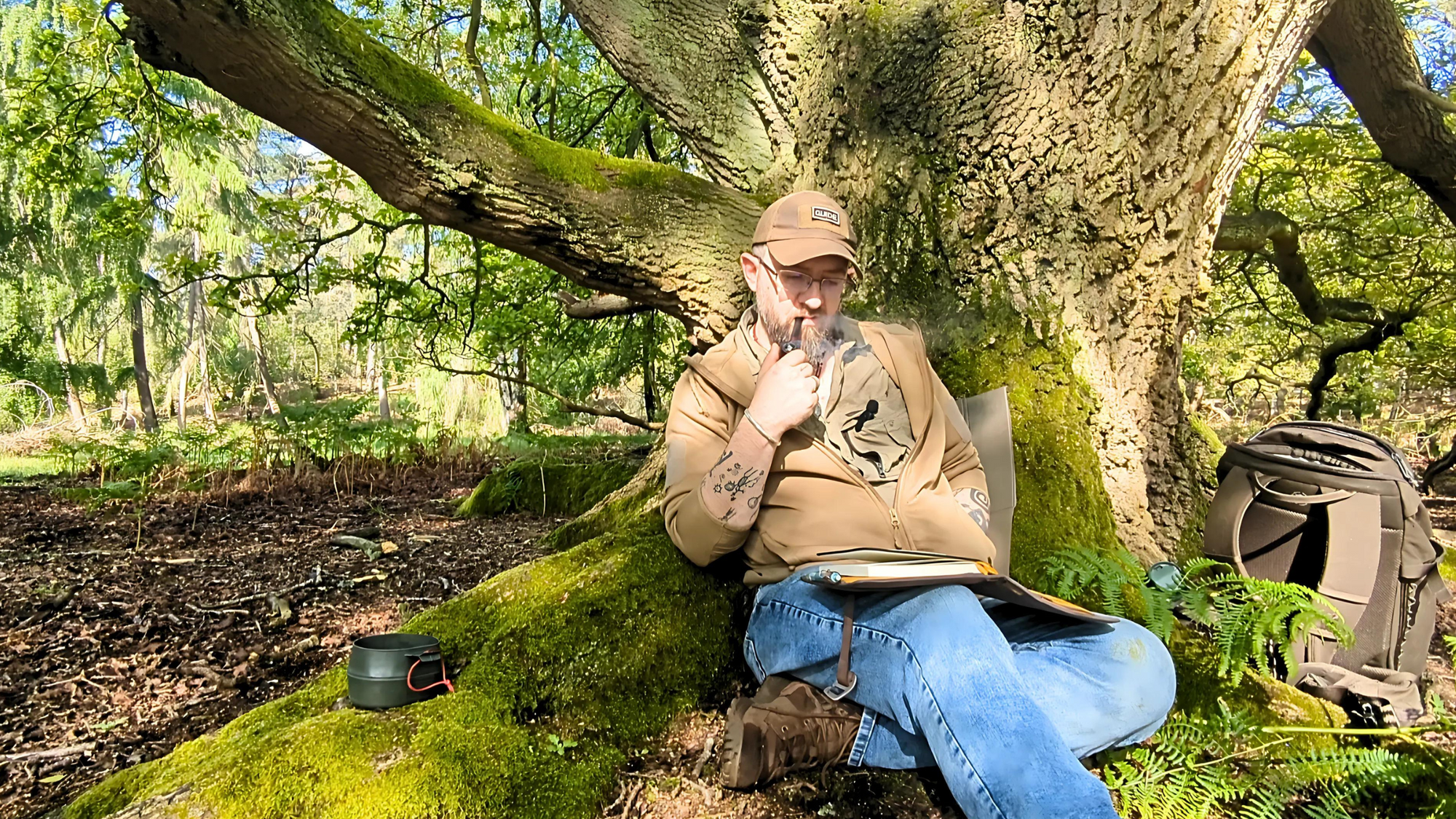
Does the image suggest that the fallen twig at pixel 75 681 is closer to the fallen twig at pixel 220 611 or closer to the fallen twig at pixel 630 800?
the fallen twig at pixel 220 611

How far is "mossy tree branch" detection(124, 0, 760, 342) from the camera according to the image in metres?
2.81

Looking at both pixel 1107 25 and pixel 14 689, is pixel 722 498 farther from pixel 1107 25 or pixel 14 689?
pixel 14 689

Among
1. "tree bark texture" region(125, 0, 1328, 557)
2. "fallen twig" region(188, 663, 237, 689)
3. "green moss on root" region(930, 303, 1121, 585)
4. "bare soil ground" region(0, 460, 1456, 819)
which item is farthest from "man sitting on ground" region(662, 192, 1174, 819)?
"fallen twig" region(188, 663, 237, 689)

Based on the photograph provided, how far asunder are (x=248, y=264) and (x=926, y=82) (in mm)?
26997

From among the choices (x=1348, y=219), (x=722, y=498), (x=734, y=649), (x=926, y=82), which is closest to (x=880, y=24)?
(x=926, y=82)

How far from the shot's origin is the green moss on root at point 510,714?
5.64ft

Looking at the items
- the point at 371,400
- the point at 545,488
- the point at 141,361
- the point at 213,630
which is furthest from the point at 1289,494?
the point at 141,361

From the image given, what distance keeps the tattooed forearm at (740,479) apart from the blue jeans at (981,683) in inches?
10.7

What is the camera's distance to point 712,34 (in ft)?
12.4

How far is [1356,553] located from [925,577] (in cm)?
172

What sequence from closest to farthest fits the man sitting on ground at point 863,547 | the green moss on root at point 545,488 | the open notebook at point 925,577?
the man sitting on ground at point 863,547
the open notebook at point 925,577
the green moss on root at point 545,488

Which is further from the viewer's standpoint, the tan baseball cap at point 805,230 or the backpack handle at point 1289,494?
the backpack handle at point 1289,494

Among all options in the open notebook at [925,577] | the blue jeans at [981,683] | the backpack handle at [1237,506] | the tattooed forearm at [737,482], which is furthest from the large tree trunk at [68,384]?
the backpack handle at [1237,506]

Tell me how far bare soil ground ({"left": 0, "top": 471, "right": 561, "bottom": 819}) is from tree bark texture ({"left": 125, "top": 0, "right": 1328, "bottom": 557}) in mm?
2063
